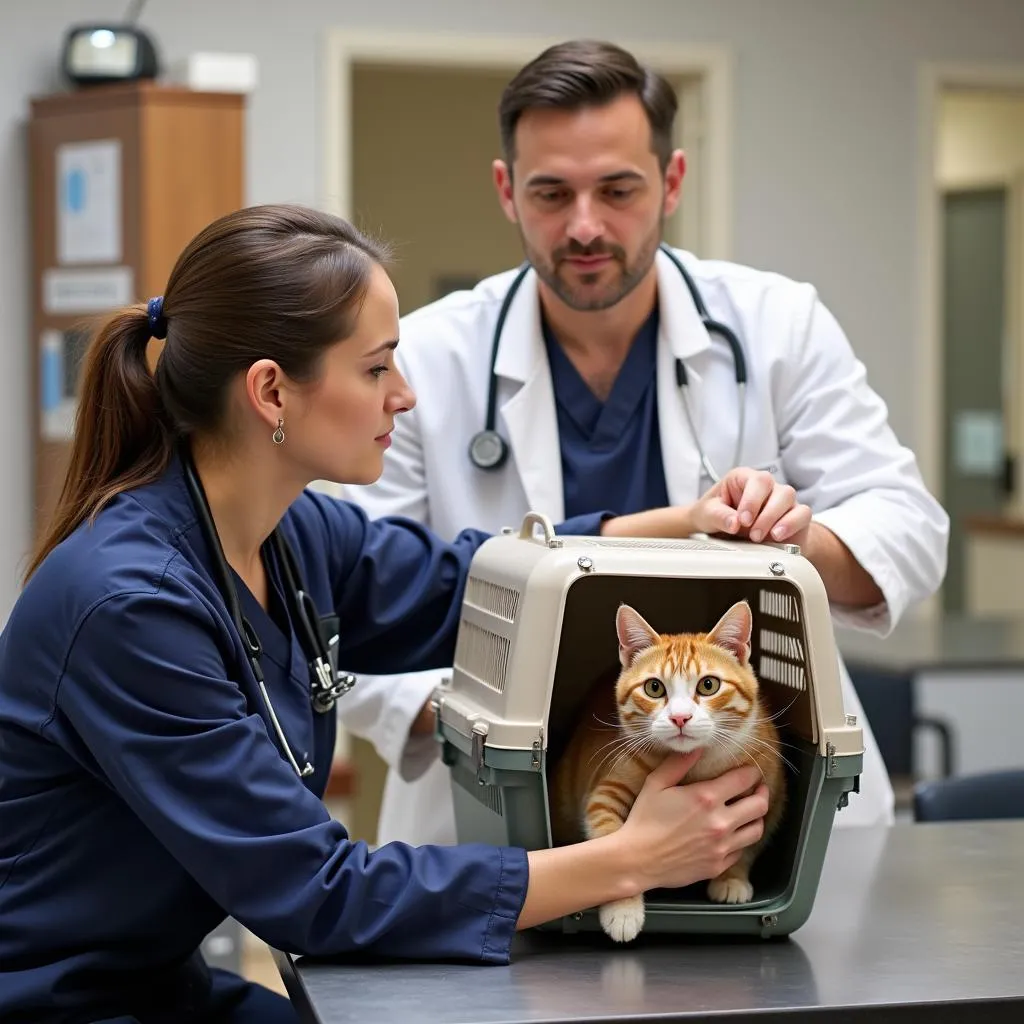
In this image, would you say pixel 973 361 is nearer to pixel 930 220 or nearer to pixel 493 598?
pixel 930 220

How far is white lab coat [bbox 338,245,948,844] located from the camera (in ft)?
6.00

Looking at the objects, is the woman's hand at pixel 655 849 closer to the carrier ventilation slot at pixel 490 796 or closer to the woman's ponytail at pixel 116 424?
the carrier ventilation slot at pixel 490 796

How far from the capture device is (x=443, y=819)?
180 cm

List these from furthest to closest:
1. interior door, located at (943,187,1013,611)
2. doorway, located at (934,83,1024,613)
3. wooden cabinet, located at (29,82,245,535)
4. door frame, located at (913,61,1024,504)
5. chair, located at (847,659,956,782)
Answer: interior door, located at (943,187,1013,611) → doorway, located at (934,83,1024,613) → door frame, located at (913,61,1024,504) → wooden cabinet, located at (29,82,245,535) → chair, located at (847,659,956,782)

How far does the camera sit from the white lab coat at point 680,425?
1828 mm

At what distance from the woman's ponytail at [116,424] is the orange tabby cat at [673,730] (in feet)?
1.47

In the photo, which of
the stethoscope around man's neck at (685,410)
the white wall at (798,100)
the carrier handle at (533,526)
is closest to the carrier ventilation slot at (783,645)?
the carrier handle at (533,526)

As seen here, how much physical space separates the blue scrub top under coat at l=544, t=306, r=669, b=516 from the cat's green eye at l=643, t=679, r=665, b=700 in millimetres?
590

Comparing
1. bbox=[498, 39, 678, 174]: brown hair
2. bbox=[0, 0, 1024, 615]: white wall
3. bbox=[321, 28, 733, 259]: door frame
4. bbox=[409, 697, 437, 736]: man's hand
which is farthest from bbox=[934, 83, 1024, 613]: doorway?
bbox=[409, 697, 437, 736]: man's hand

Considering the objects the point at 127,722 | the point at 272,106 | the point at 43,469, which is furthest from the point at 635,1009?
the point at 272,106

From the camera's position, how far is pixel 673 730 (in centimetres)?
126

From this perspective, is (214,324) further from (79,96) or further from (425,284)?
(425,284)

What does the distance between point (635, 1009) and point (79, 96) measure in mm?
3197

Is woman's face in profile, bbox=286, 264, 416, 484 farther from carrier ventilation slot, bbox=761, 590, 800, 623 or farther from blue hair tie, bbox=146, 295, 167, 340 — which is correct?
carrier ventilation slot, bbox=761, 590, 800, 623
